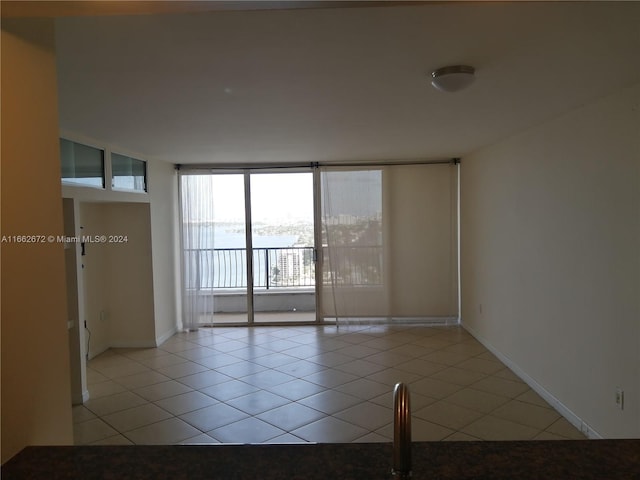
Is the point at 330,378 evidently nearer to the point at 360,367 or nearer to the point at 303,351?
the point at 360,367

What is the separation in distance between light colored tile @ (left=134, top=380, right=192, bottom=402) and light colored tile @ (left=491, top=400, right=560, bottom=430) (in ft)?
8.84

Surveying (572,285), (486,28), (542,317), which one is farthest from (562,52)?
(542,317)

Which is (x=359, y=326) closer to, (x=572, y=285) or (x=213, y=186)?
(x=213, y=186)

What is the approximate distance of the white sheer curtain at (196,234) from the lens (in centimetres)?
612

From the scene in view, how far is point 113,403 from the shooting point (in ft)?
12.5

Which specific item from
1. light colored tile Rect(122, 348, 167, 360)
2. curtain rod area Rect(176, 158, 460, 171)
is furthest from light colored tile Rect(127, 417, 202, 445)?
curtain rod area Rect(176, 158, 460, 171)

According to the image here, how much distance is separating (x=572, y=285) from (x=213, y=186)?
4578 mm

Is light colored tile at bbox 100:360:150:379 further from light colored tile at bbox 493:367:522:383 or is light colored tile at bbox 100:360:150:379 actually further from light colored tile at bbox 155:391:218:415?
light colored tile at bbox 493:367:522:383

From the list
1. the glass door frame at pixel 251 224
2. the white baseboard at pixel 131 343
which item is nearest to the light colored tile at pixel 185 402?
the white baseboard at pixel 131 343

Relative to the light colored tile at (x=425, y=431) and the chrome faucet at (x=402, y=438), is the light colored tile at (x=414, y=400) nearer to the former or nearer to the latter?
the light colored tile at (x=425, y=431)

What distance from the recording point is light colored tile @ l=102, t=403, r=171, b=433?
11.1 feet

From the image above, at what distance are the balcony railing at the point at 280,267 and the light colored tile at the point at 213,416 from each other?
2.74 meters

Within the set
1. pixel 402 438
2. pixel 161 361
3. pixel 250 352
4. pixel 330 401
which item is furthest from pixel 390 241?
pixel 402 438

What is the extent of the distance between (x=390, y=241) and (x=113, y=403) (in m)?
3.94
